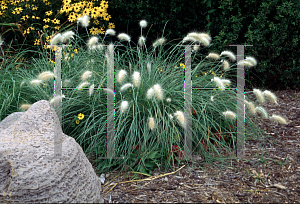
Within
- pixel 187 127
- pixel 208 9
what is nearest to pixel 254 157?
pixel 187 127

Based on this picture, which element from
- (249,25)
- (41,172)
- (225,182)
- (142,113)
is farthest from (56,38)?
(249,25)

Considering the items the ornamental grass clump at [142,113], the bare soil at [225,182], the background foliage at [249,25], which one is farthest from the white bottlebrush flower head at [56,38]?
the background foliage at [249,25]

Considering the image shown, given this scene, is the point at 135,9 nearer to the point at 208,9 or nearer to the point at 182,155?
the point at 208,9

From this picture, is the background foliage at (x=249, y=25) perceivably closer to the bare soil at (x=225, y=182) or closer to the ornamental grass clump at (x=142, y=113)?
the ornamental grass clump at (x=142, y=113)

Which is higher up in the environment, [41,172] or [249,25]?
[249,25]

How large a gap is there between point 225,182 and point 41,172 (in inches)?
56.4

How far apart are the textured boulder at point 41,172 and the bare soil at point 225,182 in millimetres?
297

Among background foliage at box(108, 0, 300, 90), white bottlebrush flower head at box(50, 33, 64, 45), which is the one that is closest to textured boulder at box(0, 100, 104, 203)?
white bottlebrush flower head at box(50, 33, 64, 45)

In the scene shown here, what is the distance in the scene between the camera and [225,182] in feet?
8.20

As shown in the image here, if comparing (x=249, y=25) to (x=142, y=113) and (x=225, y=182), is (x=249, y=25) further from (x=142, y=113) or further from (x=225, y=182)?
(x=225, y=182)

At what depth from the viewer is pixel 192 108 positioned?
321 centimetres

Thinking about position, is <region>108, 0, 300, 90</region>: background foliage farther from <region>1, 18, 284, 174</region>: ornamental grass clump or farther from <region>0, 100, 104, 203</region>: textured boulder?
<region>0, 100, 104, 203</region>: textured boulder

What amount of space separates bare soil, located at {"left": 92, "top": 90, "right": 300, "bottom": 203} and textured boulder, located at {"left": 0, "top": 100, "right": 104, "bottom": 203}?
297 mm

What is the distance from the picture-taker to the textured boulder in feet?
6.49
